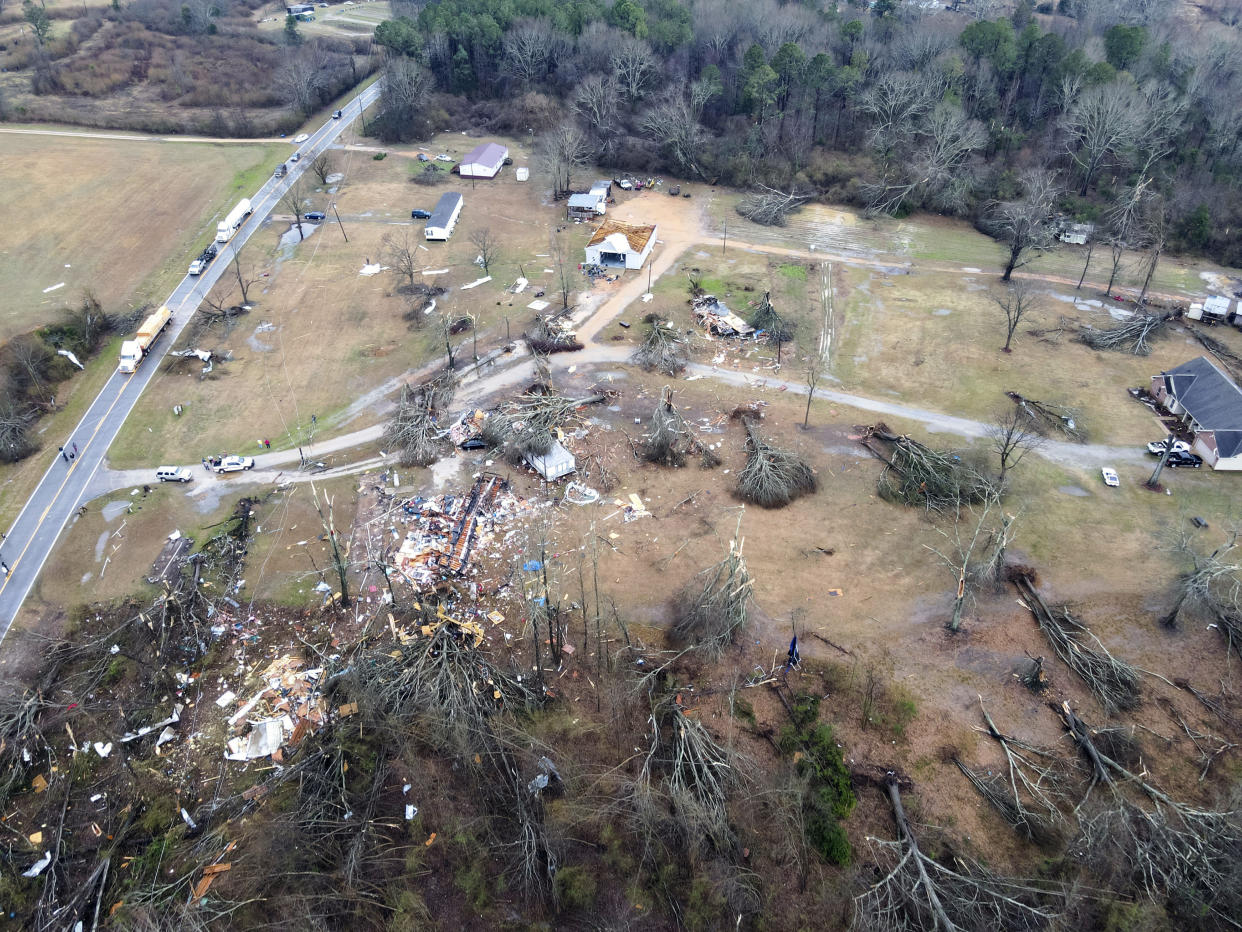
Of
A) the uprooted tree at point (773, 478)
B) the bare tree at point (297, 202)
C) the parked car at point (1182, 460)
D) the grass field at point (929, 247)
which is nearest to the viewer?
the uprooted tree at point (773, 478)

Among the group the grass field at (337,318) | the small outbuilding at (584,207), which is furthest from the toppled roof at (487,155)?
the small outbuilding at (584,207)

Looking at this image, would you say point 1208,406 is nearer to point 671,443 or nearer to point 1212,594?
point 1212,594

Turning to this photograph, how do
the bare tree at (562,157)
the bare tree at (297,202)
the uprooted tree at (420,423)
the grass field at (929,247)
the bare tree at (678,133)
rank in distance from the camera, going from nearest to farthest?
the uprooted tree at (420,423) < the grass field at (929,247) < the bare tree at (297,202) < the bare tree at (562,157) < the bare tree at (678,133)

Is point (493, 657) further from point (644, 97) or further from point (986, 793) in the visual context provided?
point (644, 97)

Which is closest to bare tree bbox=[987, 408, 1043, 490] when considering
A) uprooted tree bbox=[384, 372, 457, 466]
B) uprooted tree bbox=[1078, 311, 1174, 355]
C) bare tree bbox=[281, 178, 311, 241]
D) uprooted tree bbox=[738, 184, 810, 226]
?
uprooted tree bbox=[1078, 311, 1174, 355]

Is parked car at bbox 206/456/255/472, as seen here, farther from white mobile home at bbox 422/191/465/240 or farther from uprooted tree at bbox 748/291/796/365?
uprooted tree at bbox 748/291/796/365

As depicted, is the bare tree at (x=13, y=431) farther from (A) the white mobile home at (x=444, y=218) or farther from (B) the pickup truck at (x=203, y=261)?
(A) the white mobile home at (x=444, y=218)

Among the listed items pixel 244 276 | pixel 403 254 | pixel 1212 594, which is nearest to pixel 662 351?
pixel 403 254
